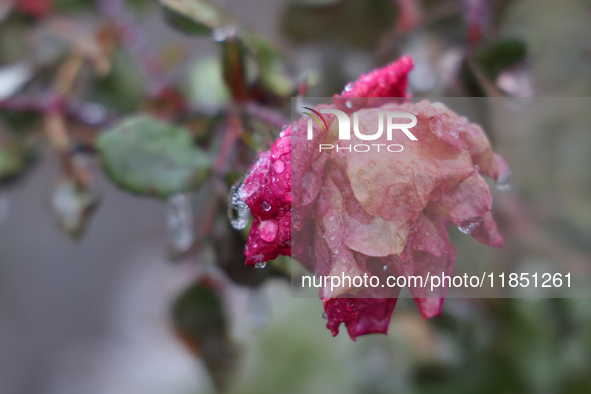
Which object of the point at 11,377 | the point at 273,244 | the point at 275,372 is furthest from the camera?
the point at 11,377

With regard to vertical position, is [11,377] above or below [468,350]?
below

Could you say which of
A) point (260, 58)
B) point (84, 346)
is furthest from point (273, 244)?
point (84, 346)

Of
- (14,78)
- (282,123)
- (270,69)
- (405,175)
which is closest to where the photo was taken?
(405,175)

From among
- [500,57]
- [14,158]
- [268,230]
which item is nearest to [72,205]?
[14,158]

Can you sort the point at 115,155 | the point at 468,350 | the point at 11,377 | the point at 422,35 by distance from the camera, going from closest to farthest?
the point at 115,155 → the point at 422,35 → the point at 468,350 → the point at 11,377

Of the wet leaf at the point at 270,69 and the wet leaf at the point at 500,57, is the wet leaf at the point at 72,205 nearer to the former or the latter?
the wet leaf at the point at 270,69

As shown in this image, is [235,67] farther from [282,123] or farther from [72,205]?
[72,205]

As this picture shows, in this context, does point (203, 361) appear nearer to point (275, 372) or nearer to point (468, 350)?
point (468, 350)
